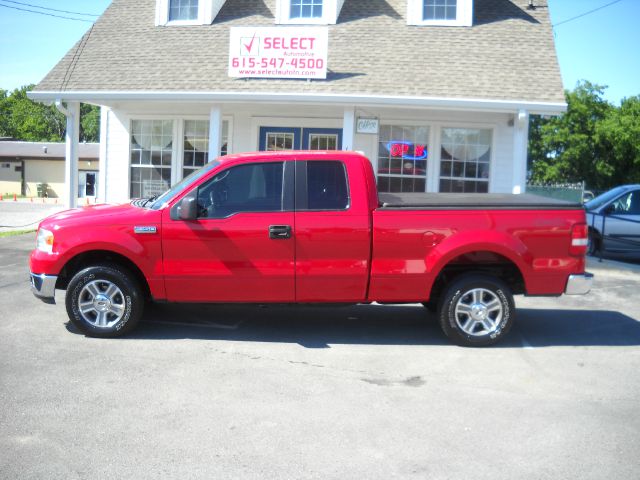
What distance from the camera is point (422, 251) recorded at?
6.70 m

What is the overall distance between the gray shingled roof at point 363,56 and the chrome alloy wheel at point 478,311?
6.59 m

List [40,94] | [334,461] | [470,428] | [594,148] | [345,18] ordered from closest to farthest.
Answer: [334,461], [470,428], [40,94], [345,18], [594,148]

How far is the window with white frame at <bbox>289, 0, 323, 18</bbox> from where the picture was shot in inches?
586

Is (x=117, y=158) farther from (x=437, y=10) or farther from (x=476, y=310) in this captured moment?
(x=476, y=310)

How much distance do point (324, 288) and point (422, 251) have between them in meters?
1.05

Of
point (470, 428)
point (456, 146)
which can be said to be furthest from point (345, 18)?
point (470, 428)

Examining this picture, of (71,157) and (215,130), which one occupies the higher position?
(215,130)

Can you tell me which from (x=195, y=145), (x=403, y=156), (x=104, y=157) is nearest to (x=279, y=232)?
(x=403, y=156)

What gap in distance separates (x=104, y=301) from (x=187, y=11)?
34.7ft

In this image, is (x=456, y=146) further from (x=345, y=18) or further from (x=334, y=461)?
(x=334, y=461)

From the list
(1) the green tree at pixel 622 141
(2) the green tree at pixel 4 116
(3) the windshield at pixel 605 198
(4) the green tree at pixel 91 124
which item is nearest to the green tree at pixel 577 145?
(1) the green tree at pixel 622 141

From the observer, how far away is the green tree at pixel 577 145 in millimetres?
37719

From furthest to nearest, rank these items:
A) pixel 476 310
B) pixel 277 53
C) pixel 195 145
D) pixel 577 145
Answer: pixel 577 145 → pixel 195 145 → pixel 277 53 → pixel 476 310

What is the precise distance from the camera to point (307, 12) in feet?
48.9
